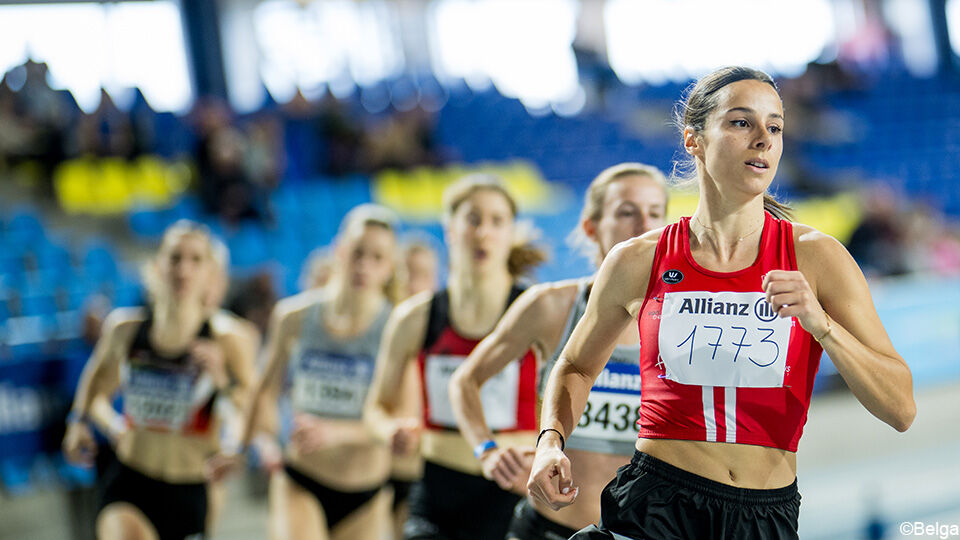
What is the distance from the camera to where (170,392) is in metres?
5.17

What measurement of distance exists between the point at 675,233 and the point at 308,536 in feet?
10.8

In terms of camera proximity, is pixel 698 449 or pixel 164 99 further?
pixel 164 99

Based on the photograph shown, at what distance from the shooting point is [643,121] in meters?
16.8

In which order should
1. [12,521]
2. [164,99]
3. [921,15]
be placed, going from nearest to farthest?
1. [12,521]
2. [164,99]
3. [921,15]

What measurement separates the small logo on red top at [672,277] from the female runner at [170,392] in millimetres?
3298

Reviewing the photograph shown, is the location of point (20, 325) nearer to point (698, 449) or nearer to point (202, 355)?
point (202, 355)

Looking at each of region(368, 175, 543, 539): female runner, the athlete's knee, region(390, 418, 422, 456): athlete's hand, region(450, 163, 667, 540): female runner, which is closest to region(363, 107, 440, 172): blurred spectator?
the athlete's knee

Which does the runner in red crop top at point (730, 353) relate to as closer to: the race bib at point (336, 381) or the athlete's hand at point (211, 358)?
the race bib at point (336, 381)

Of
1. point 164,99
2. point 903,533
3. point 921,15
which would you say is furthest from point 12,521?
point 921,15

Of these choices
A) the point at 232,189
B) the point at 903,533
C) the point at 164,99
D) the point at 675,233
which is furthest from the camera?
the point at 164,99

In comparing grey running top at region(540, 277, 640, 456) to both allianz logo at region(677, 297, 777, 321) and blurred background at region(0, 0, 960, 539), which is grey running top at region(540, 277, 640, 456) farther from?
allianz logo at region(677, 297, 777, 321)

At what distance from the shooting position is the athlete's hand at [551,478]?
236 cm

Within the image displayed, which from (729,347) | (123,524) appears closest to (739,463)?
(729,347)

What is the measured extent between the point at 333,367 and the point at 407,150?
765 centimetres
